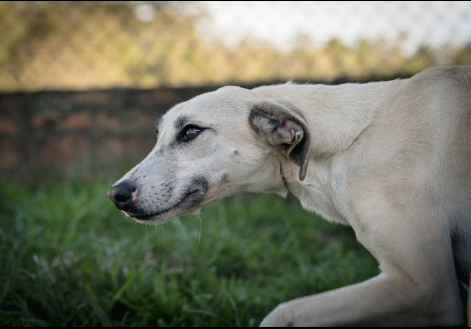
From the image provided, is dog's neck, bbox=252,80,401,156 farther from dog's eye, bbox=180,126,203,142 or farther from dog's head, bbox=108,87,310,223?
dog's eye, bbox=180,126,203,142

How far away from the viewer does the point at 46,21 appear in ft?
16.8

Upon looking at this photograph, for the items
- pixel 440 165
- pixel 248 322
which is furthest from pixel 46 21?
pixel 440 165

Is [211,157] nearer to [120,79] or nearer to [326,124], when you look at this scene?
[326,124]

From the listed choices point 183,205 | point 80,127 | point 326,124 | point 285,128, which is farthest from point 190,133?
point 80,127

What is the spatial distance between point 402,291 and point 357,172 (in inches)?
20.1

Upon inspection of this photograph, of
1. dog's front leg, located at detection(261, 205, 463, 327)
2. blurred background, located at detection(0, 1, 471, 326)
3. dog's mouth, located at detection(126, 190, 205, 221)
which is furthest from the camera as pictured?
blurred background, located at detection(0, 1, 471, 326)

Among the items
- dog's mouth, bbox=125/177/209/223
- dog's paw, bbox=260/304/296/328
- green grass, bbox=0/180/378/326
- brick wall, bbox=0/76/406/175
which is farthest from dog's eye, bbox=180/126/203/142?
brick wall, bbox=0/76/406/175

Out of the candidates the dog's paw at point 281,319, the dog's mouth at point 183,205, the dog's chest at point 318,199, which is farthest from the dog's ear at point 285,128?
the dog's paw at point 281,319

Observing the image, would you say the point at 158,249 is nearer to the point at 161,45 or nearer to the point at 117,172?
the point at 117,172

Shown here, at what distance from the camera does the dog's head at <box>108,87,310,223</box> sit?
218 cm

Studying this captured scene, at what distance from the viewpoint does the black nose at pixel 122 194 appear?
85.1 inches

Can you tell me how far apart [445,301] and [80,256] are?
2.18 metres

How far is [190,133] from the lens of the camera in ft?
7.54

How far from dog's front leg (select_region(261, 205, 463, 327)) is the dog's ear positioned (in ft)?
1.51
